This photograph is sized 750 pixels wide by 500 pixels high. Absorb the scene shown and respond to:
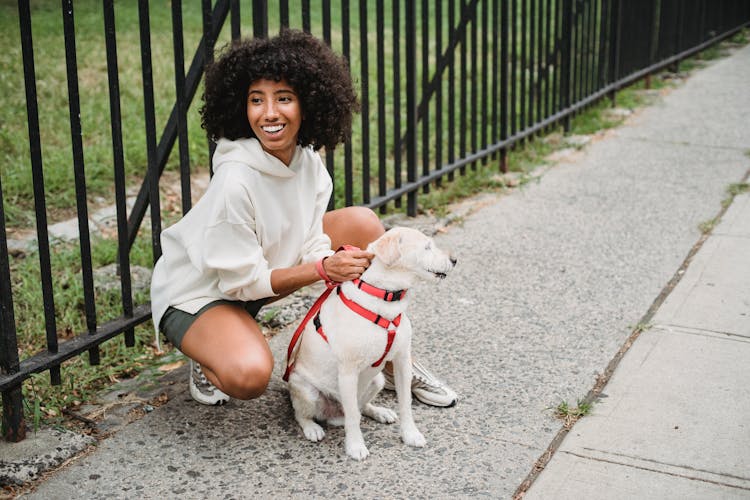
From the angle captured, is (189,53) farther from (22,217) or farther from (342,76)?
(342,76)

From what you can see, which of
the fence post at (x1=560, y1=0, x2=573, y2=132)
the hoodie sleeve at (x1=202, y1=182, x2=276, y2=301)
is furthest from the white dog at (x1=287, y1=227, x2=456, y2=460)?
the fence post at (x1=560, y1=0, x2=573, y2=132)

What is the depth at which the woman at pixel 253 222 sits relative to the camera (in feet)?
9.84

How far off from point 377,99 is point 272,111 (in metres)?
3.30

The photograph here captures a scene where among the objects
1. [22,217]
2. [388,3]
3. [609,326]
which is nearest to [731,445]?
[609,326]

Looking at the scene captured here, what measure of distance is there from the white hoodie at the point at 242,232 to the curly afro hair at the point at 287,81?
0.28 ft

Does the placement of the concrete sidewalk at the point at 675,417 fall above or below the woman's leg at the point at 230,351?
below

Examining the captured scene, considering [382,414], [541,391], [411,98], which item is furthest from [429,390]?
[411,98]

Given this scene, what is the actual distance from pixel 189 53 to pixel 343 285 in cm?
601

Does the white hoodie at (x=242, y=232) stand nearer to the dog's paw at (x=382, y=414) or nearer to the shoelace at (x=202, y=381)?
the shoelace at (x=202, y=381)

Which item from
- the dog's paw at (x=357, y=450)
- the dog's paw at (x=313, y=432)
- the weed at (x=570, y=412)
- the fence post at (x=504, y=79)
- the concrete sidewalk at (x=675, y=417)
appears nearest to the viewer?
the concrete sidewalk at (x=675, y=417)

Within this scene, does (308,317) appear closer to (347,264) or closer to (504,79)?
(347,264)

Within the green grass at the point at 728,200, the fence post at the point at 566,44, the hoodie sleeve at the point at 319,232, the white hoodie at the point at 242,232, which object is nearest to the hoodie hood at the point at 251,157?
the white hoodie at the point at 242,232

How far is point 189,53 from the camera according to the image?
841 cm

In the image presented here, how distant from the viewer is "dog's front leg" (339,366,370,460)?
113 inches
